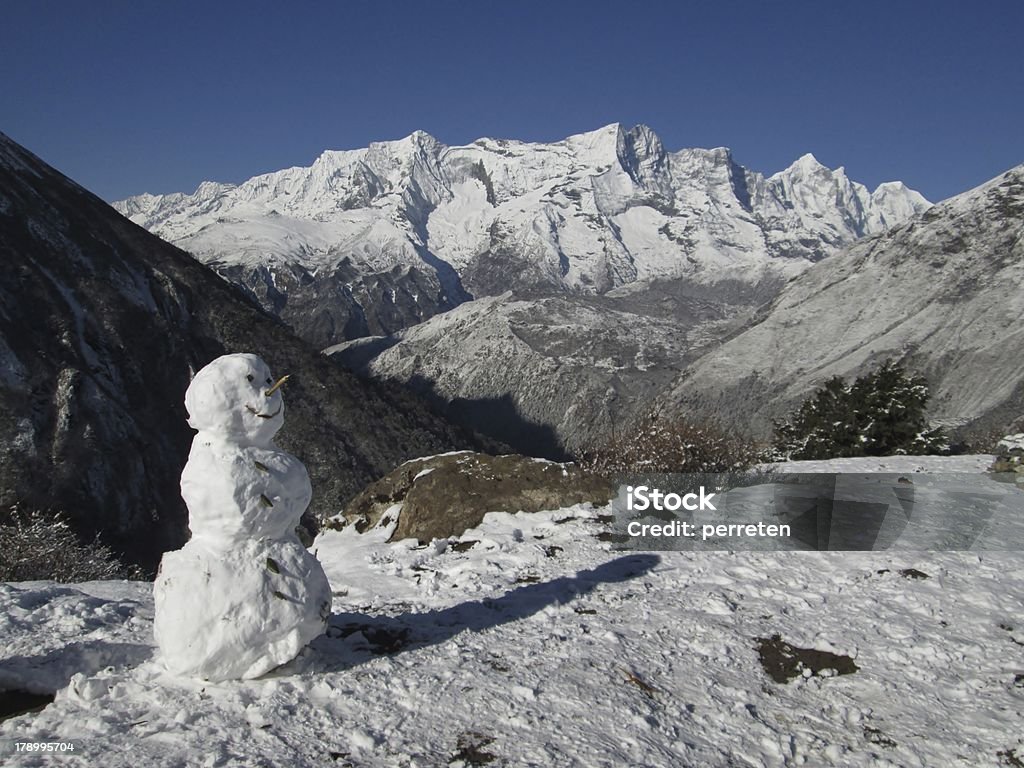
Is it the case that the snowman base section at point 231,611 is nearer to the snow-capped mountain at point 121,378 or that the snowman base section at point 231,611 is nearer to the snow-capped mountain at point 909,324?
the snow-capped mountain at point 121,378

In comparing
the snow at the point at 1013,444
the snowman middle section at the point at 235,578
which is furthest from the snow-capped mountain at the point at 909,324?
the snowman middle section at the point at 235,578

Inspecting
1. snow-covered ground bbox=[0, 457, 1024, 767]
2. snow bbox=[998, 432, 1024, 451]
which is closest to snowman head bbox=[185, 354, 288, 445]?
snow-covered ground bbox=[0, 457, 1024, 767]

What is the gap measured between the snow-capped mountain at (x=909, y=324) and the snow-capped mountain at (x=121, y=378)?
55.6 metres

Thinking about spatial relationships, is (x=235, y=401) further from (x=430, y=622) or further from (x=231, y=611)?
(x=430, y=622)

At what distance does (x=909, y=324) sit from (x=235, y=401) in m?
138

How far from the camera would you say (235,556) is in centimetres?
632

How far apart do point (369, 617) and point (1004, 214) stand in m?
164

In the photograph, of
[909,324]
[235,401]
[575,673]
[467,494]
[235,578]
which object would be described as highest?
[909,324]

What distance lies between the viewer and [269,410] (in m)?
6.56

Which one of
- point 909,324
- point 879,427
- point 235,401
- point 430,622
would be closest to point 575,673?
point 430,622

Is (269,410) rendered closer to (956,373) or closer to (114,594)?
(114,594)

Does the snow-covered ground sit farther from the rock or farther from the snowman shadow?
the rock

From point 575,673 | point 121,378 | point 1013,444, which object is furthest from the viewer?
point 121,378

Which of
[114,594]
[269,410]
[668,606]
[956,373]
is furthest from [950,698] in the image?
[956,373]
